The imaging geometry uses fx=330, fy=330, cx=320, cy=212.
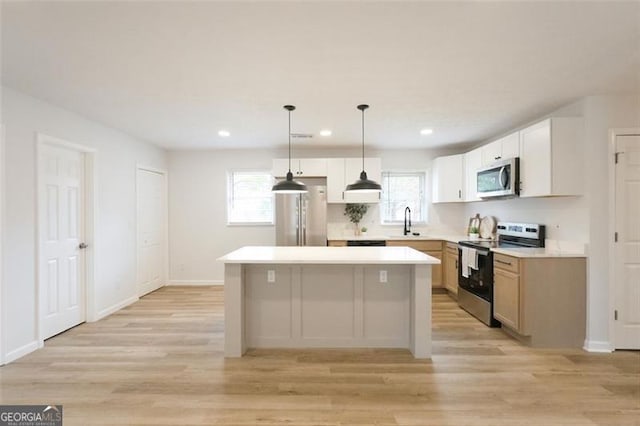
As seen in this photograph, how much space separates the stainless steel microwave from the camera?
12.1 ft

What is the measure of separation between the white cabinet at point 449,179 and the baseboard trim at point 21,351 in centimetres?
541

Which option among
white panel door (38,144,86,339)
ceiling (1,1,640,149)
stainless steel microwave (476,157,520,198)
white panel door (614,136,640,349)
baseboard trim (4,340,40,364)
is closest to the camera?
ceiling (1,1,640,149)

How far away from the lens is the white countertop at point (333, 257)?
293 cm

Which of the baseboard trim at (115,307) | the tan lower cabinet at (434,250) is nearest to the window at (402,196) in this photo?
the tan lower cabinet at (434,250)

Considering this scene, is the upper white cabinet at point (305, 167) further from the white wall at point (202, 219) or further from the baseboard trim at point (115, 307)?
the baseboard trim at point (115, 307)

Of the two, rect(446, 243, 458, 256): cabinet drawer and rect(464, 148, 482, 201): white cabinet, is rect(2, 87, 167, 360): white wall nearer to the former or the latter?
rect(446, 243, 458, 256): cabinet drawer

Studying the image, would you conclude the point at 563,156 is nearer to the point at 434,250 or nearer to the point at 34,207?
the point at 434,250

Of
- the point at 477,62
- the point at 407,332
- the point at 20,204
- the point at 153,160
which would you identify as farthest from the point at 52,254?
the point at 477,62

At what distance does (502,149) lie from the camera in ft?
13.1

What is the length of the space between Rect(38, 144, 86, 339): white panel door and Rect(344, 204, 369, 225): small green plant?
12.4 ft

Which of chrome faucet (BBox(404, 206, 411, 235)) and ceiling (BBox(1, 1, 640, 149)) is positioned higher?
ceiling (BBox(1, 1, 640, 149))

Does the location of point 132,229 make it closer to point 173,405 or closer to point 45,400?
point 45,400

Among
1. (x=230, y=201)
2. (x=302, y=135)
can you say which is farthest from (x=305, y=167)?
(x=230, y=201)

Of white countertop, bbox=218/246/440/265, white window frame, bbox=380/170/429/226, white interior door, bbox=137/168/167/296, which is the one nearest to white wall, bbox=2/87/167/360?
white interior door, bbox=137/168/167/296
